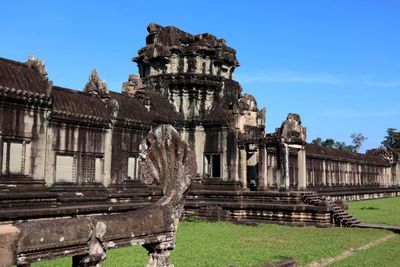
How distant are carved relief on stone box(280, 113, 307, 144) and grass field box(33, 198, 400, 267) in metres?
4.74

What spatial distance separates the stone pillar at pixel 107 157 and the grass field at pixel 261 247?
3.72 meters

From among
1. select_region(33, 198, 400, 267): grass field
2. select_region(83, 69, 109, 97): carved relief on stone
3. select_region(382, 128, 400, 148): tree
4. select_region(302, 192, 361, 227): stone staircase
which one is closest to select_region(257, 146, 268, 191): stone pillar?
select_region(302, 192, 361, 227): stone staircase

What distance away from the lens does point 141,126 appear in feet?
68.5

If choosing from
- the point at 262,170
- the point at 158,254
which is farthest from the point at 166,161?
the point at 262,170

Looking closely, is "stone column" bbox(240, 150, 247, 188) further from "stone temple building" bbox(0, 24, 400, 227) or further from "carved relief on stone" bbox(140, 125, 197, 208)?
"carved relief on stone" bbox(140, 125, 197, 208)

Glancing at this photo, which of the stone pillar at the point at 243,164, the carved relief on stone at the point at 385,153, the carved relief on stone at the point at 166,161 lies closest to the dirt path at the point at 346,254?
the carved relief on stone at the point at 166,161

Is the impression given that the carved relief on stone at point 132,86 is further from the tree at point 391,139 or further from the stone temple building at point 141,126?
the tree at point 391,139

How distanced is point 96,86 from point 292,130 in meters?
9.87

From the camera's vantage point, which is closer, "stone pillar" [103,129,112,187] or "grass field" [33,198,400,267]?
"grass field" [33,198,400,267]

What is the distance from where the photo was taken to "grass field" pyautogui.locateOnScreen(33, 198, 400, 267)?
11.4 m

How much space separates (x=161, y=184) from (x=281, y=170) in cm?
1690

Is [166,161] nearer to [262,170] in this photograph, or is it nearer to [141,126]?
[141,126]

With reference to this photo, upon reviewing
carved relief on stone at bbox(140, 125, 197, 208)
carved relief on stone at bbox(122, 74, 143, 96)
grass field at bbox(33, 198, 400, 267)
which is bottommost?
grass field at bbox(33, 198, 400, 267)

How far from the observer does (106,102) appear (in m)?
19.7
